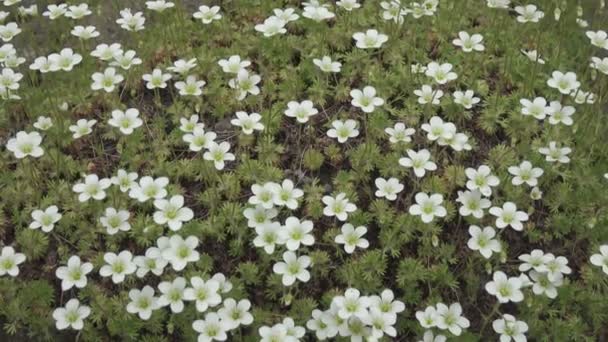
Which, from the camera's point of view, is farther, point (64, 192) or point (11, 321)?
point (64, 192)

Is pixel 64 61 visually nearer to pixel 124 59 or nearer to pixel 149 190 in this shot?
pixel 124 59

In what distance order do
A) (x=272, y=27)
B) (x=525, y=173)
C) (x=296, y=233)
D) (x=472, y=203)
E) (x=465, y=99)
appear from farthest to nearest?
(x=272, y=27), (x=465, y=99), (x=525, y=173), (x=472, y=203), (x=296, y=233)

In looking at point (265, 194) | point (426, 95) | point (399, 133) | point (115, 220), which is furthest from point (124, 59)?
point (426, 95)

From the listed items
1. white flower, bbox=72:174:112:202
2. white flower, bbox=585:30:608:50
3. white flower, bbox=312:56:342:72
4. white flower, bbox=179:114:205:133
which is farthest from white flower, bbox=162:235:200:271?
white flower, bbox=585:30:608:50

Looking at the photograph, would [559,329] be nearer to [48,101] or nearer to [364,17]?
[364,17]

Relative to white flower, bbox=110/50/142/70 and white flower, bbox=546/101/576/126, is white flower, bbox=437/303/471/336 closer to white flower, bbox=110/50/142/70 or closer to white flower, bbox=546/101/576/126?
white flower, bbox=546/101/576/126

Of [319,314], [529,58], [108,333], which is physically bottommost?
[108,333]

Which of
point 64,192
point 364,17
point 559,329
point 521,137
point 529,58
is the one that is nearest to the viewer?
point 559,329

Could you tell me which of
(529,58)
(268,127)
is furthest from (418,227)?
(529,58)

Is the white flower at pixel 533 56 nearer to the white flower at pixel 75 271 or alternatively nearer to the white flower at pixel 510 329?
the white flower at pixel 510 329
